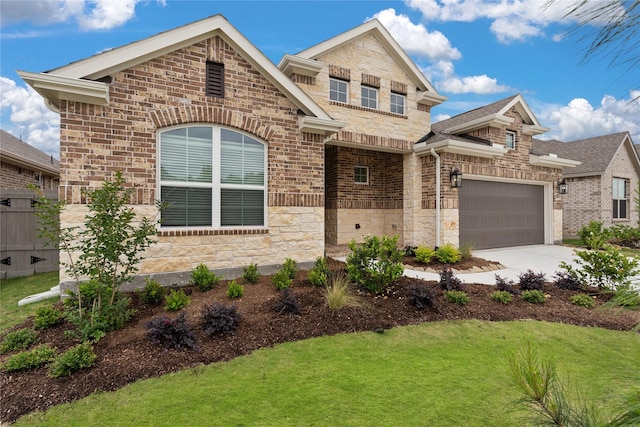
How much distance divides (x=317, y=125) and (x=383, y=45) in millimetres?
6633

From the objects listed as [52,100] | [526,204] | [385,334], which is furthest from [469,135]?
[52,100]

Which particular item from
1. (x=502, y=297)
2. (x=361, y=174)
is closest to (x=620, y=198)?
(x=361, y=174)

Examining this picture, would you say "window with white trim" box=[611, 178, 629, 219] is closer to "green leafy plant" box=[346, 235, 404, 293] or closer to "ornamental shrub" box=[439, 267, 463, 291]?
"ornamental shrub" box=[439, 267, 463, 291]

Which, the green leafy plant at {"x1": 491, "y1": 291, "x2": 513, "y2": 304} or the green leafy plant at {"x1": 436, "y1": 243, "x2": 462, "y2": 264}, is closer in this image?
the green leafy plant at {"x1": 491, "y1": 291, "x2": 513, "y2": 304}

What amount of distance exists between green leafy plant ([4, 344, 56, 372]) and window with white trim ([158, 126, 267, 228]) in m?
3.14

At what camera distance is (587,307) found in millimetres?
5578

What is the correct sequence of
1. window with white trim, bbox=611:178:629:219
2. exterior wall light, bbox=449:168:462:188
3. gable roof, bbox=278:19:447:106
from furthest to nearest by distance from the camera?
window with white trim, bbox=611:178:629:219 → exterior wall light, bbox=449:168:462:188 → gable roof, bbox=278:19:447:106

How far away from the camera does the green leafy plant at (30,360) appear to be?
3.29 m

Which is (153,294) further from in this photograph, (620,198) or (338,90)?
(620,198)

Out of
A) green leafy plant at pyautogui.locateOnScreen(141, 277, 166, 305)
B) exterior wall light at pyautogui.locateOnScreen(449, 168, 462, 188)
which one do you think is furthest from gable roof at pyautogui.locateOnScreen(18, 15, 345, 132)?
exterior wall light at pyautogui.locateOnScreen(449, 168, 462, 188)

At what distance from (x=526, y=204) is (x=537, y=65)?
14155 millimetres

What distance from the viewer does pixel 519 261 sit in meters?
10.1

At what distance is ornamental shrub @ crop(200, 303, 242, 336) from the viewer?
4.10 metres

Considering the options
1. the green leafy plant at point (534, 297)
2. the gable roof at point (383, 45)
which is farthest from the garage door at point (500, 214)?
the green leafy plant at point (534, 297)
